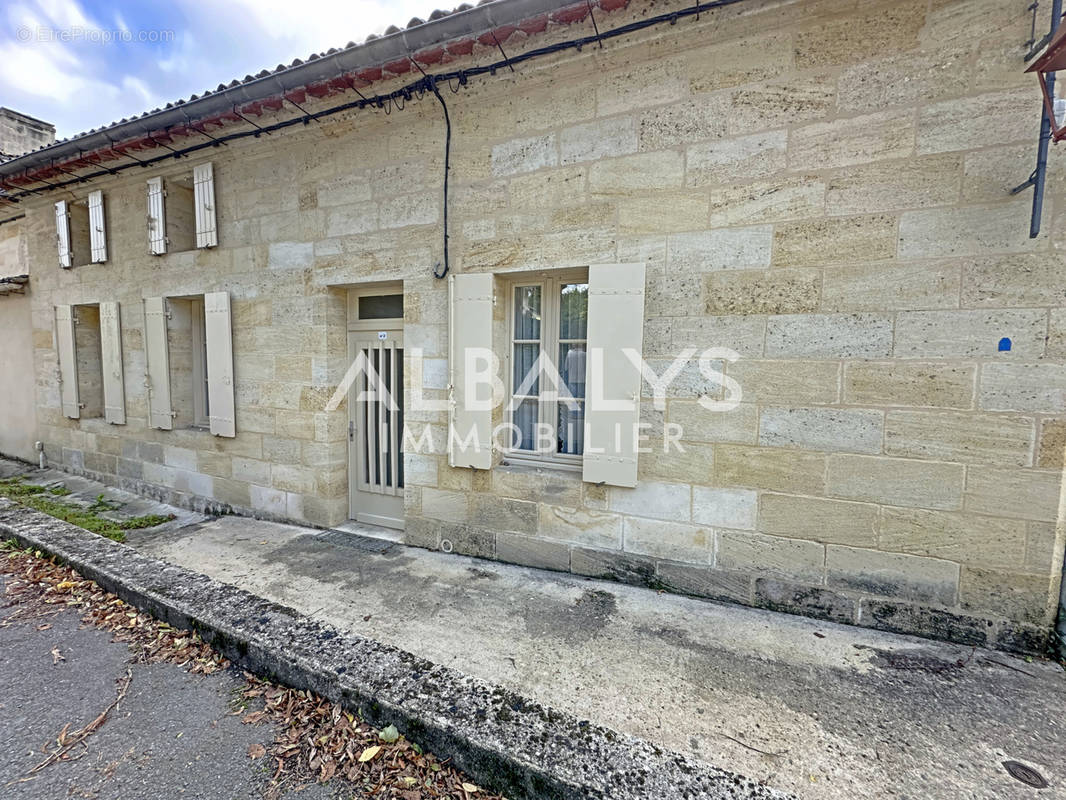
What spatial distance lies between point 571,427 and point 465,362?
102cm

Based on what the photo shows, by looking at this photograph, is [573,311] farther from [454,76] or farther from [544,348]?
[454,76]

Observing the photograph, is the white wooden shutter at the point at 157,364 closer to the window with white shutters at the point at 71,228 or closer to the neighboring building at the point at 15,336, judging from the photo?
the window with white shutters at the point at 71,228

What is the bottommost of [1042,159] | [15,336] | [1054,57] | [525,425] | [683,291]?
[525,425]

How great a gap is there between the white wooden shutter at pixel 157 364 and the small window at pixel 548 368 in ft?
14.2

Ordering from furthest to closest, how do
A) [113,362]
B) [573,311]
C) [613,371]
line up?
[113,362]
[573,311]
[613,371]

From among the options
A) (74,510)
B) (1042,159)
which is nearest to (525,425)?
(1042,159)

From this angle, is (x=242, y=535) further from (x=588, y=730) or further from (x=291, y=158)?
(x=588, y=730)

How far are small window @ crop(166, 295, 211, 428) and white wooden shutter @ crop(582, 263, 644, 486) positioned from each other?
4.75 meters

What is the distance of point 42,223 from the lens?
620cm

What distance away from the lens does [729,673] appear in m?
2.31

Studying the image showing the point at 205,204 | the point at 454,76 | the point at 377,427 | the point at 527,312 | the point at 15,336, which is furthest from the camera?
the point at 15,336

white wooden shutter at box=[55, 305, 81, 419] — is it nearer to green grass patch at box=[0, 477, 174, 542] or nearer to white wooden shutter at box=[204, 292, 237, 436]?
green grass patch at box=[0, 477, 174, 542]

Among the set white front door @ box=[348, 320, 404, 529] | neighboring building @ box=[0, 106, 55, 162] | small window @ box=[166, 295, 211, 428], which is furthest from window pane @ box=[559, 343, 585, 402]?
neighboring building @ box=[0, 106, 55, 162]

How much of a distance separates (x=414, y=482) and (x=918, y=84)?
437 centimetres
